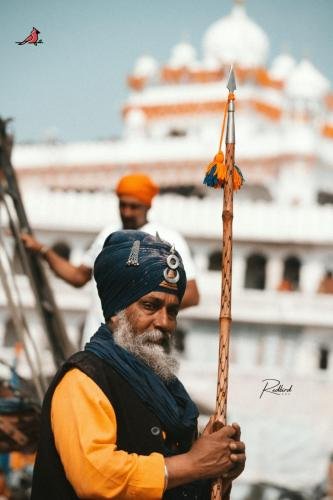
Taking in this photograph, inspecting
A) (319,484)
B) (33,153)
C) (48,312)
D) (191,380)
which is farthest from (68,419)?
(33,153)

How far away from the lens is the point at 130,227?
4238 millimetres

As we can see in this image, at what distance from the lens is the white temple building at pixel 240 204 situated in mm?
20859

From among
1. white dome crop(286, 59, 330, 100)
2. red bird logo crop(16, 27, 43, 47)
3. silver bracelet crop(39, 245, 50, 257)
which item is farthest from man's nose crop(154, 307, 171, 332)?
white dome crop(286, 59, 330, 100)

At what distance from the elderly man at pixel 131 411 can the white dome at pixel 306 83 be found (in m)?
27.0

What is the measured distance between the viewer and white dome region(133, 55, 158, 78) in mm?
32737

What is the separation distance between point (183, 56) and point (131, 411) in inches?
1218

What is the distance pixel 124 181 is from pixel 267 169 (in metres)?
20.7

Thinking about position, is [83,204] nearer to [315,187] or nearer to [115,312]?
[315,187]

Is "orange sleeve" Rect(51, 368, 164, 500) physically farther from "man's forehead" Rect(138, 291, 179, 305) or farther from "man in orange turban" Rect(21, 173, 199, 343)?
"man in orange turban" Rect(21, 173, 199, 343)

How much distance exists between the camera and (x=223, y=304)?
2523 mm

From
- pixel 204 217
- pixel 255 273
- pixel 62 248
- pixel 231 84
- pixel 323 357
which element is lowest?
pixel 323 357

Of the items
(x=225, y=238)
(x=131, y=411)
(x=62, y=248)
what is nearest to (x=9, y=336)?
(x=62, y=248)

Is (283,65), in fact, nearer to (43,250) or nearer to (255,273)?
(255,273)

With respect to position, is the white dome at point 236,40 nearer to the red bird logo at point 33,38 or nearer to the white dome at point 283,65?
the white dome at point 283,65
